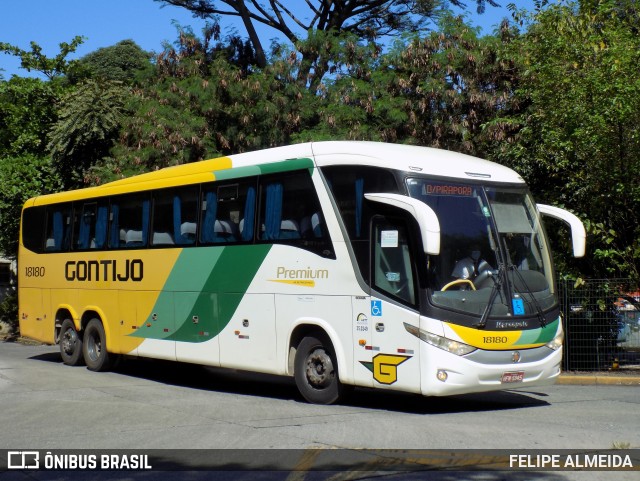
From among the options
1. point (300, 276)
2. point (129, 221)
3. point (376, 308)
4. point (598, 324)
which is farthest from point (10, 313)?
point (376, 308)

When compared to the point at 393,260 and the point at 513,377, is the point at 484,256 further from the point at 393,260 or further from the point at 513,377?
the point at 513,377

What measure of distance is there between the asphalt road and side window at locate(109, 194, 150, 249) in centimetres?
248

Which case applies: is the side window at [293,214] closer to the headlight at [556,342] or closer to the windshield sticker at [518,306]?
the windshield sticker at [518,306]

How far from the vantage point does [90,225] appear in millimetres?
18484

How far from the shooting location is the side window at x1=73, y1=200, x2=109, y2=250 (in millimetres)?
18031

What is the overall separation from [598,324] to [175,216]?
321 inches

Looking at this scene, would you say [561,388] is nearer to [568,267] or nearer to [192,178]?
[568,267]

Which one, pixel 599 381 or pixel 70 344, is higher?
pixel 70 344

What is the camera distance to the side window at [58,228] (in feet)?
63.3

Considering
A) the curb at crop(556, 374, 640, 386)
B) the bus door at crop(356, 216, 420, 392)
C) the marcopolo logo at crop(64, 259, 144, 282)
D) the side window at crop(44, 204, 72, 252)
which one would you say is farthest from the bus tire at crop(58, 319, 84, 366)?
the curb at crop(556, 374, 640, 386)

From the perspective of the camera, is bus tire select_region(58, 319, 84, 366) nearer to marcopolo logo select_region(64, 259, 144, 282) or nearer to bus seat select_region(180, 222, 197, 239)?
marcopolo logo select_region(64, 259, 144, 282)

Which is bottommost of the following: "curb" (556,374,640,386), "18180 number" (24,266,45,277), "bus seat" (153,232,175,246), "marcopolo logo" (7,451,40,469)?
"curb" (556,374,640,386)

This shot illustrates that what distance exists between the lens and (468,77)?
22844 mm

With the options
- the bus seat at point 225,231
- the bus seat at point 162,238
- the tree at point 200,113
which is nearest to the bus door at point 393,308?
the bus seat at point 225,231
